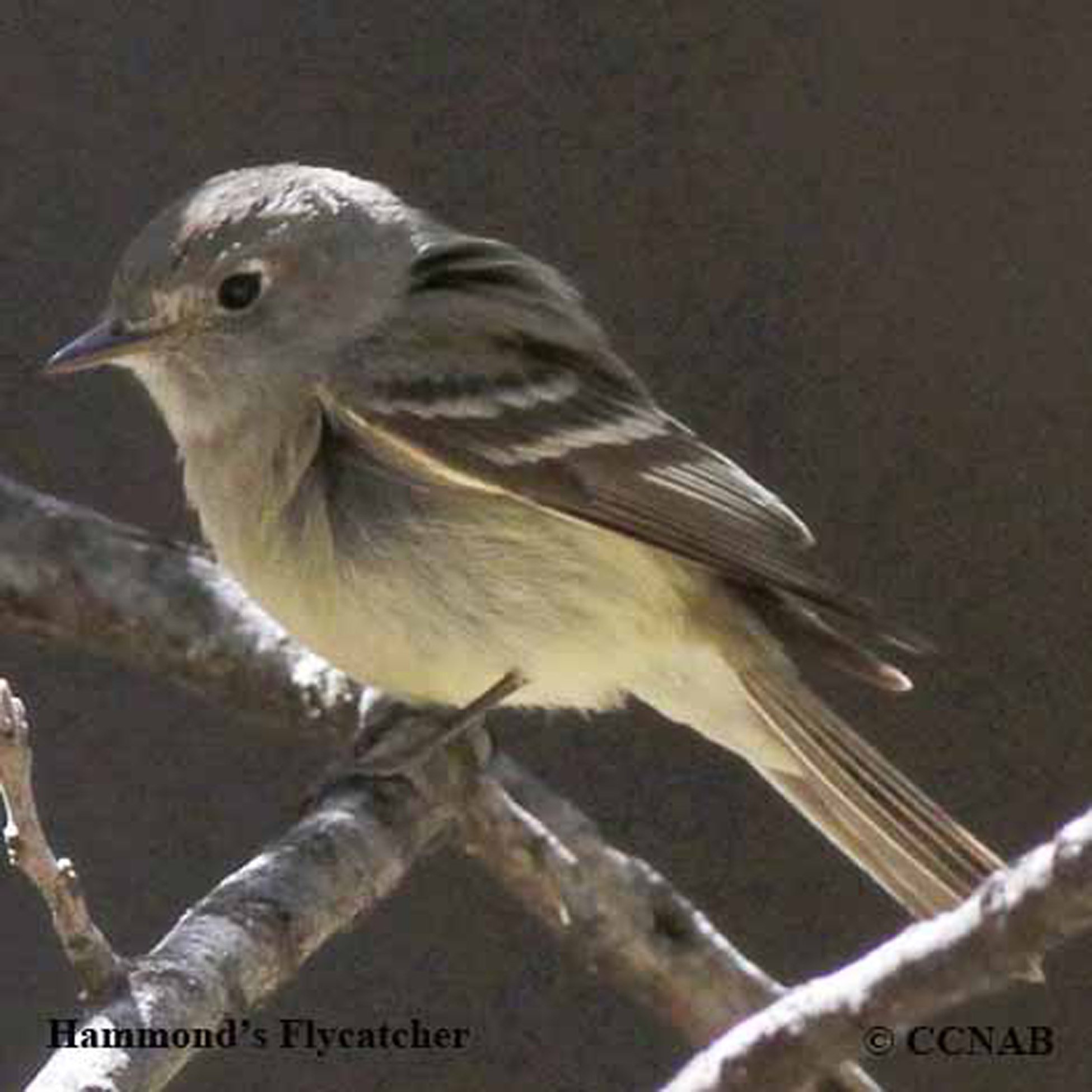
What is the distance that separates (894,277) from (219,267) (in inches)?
44.5

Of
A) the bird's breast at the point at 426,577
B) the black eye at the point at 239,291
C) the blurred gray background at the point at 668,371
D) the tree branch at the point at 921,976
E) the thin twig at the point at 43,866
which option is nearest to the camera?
the tree branch at the point at 921,976

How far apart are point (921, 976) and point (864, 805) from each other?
1315mm

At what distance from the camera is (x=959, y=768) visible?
3.72 meters

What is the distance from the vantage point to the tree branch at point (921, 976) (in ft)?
5.41

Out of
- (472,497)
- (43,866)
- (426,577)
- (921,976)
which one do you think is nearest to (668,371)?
(472,497)

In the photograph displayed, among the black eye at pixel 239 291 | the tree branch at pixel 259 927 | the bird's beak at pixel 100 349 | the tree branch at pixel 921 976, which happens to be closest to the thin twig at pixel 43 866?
the tree branch at pixel 259 927

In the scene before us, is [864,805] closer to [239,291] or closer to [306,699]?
[306,699]

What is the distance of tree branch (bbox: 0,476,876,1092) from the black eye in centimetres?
36

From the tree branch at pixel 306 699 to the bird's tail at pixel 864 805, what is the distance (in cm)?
21

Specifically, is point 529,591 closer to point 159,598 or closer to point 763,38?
point 159,598

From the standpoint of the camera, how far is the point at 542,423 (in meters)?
3.08

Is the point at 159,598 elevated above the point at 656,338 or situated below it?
below

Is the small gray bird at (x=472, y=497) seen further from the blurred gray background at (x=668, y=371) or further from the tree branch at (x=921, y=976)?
the tree branch at (x=921, y=976)

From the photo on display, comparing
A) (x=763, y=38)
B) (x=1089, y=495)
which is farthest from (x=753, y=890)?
(x=763, y=38)
